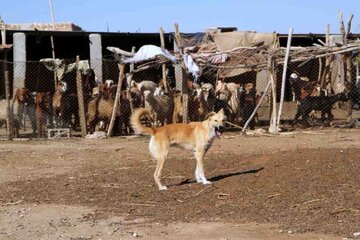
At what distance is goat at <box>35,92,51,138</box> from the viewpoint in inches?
758

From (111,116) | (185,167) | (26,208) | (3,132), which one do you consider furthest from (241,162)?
(3,132)

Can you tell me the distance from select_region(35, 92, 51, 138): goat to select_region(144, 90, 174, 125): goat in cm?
274

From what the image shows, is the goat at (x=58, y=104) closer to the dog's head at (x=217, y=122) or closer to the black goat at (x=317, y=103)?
the black goat at (x=317, y=103)

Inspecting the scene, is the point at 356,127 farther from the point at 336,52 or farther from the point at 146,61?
the point at 146,61

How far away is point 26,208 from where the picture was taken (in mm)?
9633

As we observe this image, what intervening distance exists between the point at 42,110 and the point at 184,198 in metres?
10.1

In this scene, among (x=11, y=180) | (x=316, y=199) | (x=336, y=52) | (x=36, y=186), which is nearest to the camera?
(x=316, y=199)

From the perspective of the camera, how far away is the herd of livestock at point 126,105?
19.3 m

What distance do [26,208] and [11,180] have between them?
9.00 ft

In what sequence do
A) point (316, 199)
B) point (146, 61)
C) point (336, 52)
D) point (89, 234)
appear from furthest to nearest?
point (146, 61), point (336, 52), point (316, 199), point (89, 234)

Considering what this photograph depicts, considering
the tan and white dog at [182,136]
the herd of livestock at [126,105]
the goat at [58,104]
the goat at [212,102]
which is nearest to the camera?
the tan and white dog at [182,136]

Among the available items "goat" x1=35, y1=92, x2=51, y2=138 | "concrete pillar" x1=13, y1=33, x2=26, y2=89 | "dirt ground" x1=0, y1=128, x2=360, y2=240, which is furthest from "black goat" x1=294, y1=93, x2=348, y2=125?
"concrete pillar" x1=13, y1=33, x2=26, y2=89

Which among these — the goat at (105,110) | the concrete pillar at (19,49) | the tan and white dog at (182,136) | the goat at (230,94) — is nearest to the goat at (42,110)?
the goat at (105,110)

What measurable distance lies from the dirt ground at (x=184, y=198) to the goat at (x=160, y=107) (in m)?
4.84
